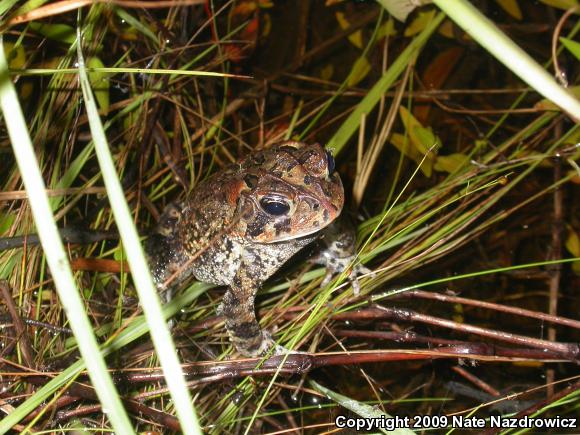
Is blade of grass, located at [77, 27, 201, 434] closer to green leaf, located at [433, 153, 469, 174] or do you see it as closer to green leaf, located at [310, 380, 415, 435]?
green leaf, located at [310, 380, 415, 435]

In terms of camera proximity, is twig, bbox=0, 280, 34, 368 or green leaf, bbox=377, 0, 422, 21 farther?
green leaf, bbox=377, 0, 422, 21

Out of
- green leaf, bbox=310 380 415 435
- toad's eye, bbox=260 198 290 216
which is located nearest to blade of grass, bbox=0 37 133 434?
green leaf, bbox=310 380 415 435

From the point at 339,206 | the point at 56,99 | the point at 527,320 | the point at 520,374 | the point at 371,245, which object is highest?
the point at 56,99

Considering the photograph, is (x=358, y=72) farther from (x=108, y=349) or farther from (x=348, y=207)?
(x=108, y=349)

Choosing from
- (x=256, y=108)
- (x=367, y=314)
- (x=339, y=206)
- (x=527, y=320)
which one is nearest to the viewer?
(x=339, y=206)

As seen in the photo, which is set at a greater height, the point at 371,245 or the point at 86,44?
the point at 86,44

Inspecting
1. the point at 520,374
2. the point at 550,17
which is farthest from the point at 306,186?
the point at 550,17

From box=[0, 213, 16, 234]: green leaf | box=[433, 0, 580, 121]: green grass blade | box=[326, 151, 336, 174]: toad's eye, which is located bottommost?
box=[0, 213, 16, 234]: green leaf

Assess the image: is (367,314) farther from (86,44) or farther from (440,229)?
(86,44)

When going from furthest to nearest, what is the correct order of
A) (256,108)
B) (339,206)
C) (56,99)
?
(256,108) → (56,99) → (339,206)
